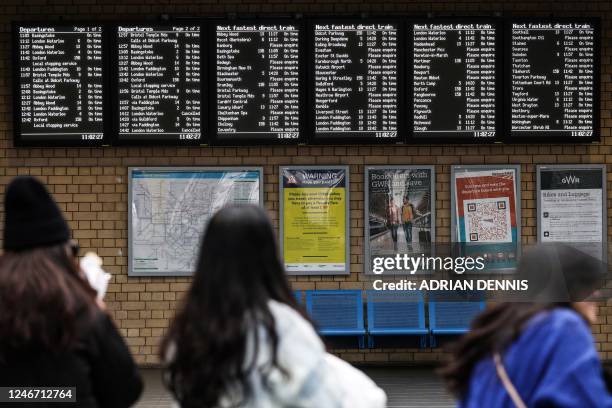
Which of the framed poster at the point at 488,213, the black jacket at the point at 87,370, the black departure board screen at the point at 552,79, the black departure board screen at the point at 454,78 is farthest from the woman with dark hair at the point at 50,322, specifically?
the black departure board screen at the point at 552,79

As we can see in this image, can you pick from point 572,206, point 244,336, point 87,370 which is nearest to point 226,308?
point 244,336

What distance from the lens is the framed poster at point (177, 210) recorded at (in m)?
8.20

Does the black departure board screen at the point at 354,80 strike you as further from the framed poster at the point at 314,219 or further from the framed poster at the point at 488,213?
the framed poster at the point at 488,213

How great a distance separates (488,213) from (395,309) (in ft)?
4.45

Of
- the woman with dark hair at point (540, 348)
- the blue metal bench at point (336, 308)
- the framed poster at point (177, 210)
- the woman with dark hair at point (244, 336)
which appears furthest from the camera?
the framed poster at point (177, 210)

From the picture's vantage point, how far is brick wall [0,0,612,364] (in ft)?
26.9

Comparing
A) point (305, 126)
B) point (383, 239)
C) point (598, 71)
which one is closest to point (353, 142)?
point (305, 126)

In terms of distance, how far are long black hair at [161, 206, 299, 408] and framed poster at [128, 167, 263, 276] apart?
234 inches

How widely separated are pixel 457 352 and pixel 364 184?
19.5 feet

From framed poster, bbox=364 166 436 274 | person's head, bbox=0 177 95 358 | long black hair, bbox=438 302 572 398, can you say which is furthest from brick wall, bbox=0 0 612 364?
long black hair, bbox=438 302 572 398

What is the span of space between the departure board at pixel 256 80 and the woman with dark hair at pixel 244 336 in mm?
5745

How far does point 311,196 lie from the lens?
8195mm

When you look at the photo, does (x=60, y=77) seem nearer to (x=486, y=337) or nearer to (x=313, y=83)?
(x=313, y=83)

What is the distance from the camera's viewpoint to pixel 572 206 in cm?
823
